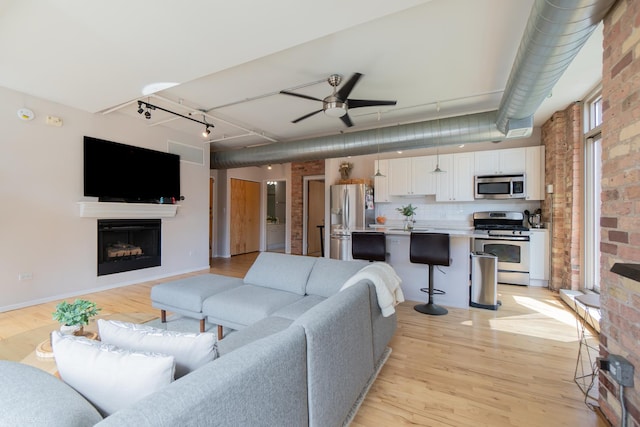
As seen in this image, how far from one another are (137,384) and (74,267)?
4.40 m

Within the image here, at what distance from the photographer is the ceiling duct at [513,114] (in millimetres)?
1663

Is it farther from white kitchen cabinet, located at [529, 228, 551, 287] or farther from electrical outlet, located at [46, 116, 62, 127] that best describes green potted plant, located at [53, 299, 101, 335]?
white kitchen cabinet, located at [529, 228, 551, 287]

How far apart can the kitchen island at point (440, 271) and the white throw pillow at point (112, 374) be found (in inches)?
127

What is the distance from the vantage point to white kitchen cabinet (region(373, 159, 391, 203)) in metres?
6.04

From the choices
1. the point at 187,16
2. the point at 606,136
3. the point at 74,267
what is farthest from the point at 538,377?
the point at 74,267

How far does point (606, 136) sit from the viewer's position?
172 cm

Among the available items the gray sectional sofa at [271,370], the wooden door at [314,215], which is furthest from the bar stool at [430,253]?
the wooden door at [314,215]

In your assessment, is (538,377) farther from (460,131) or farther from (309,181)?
(309,181)

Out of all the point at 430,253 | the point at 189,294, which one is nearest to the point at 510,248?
the point at 430,253

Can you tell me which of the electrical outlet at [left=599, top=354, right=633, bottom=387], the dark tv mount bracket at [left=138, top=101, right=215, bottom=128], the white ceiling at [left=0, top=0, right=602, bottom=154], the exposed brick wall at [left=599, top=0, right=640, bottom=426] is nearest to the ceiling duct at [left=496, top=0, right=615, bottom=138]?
the exposed brick wall at [left=599, top=0, right=640, bottom=426]

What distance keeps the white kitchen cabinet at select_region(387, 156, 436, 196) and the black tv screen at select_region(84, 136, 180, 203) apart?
14.0 feet

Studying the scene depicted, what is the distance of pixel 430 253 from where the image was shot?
11.2ft

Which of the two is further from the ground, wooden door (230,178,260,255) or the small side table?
wooden door (230,178,260,255)

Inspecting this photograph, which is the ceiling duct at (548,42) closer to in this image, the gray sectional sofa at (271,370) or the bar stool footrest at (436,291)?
the gray sectional sofa at (271,370)
